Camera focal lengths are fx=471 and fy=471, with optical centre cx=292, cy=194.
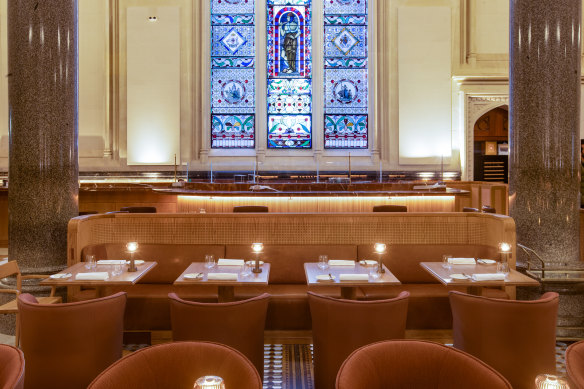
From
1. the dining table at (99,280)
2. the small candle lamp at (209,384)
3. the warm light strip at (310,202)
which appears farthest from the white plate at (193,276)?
the warm light strip at (310,202)

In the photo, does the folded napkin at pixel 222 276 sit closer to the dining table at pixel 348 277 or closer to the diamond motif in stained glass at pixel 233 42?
the dining table at pixel 348 277

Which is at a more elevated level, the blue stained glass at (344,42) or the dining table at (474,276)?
the blue stained glass at (344,42)

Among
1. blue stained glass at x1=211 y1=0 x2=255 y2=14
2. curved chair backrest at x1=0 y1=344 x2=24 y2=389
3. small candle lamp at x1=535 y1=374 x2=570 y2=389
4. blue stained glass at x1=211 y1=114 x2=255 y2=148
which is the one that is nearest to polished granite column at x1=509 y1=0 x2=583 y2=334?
small candle lamp at x1=535 y1=374 x2=570 y2=389

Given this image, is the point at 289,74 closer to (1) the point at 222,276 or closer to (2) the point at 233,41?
(2) the point at 233,41

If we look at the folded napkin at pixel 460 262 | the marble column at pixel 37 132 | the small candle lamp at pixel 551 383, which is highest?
the marble column at pixel 37 132

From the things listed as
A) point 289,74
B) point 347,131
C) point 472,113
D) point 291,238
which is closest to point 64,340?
point 291,238

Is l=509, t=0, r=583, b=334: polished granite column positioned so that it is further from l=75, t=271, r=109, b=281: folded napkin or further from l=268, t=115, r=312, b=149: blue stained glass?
l=268, t=115, r=312, b=149: blue stained glass

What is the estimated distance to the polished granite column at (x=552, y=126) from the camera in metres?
4.59

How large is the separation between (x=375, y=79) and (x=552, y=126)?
7.05 m

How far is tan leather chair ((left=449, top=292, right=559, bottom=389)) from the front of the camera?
9.21 feet

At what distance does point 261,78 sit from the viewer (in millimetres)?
11430

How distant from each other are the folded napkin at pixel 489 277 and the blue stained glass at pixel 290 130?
8135 mm

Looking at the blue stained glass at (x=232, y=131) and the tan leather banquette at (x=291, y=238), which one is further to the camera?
the blue stained glass at (x=232, y=131)

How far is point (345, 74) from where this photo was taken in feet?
37.8
